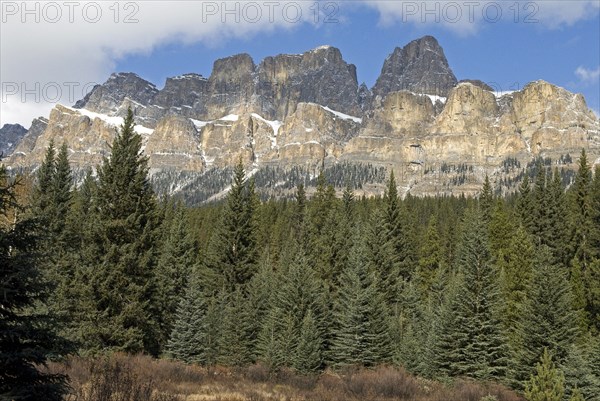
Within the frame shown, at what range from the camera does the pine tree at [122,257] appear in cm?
2005

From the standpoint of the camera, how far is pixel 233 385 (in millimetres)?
14219

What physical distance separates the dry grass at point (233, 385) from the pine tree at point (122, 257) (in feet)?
7.52

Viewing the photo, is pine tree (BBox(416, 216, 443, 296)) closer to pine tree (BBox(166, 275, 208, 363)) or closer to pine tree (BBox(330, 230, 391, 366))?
pine tree (BBox(330, 230, 391, 366))

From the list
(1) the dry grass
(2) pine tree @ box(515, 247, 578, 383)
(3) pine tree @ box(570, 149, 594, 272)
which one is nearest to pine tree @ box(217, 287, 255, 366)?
(1) the dry grass

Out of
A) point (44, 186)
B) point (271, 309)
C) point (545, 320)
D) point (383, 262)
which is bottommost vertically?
point (271, 309)

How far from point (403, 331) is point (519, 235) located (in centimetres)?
1074

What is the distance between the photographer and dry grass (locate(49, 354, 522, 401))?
10805mm

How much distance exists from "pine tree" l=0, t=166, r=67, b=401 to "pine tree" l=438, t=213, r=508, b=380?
68.5 feet

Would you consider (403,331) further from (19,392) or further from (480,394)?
(19,392)

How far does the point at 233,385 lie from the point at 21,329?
28.5 ft

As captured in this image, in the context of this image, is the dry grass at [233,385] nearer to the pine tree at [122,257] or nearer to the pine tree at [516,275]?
the pine tree at [122,257]

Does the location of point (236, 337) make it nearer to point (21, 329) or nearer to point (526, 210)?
point (21, 329)

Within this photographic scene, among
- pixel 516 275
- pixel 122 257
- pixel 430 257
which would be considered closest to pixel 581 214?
pixel 516 275

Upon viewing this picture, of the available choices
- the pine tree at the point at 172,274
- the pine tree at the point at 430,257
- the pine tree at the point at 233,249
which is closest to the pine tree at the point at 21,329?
the pine tree at the point at 172,274
